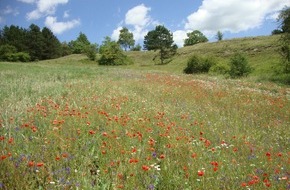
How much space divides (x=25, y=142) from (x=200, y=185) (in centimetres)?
296

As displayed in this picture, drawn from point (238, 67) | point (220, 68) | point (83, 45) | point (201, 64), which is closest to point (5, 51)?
point (83, 45)

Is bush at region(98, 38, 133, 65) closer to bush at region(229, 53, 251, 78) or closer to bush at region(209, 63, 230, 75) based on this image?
bush at region(209, 63, 230, 75)

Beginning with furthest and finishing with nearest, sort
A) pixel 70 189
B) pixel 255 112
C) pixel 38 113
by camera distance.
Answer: pixel 255 112, pixel 38 113, pixel 70 189

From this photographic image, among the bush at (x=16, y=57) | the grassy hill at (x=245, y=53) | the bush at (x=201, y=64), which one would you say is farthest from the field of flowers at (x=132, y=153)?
the bush at (x=16, y=57)

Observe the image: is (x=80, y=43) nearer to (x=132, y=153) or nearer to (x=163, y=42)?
(x=163, y=42)

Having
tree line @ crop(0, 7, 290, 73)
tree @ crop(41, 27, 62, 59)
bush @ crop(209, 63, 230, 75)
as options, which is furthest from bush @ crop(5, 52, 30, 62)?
bush @ crop(209, 63, 230, 75)

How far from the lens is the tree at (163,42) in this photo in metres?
75.2

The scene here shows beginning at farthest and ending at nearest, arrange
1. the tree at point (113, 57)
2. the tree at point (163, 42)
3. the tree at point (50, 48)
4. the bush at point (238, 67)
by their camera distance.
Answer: the tree at point (50, 48) → the tree at point (163, 42) → the tree at point (113, 57) → the bush at point (238, 67)

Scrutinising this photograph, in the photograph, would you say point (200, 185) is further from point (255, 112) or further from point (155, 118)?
point (255, 112)

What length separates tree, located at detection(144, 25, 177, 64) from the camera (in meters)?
75.2

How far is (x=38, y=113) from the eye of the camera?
6.59 m

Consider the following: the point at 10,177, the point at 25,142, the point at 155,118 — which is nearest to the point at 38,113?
the point at 25,142

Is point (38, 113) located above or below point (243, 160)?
above

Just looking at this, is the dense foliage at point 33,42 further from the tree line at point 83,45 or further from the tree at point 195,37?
the tree at point 195,37
